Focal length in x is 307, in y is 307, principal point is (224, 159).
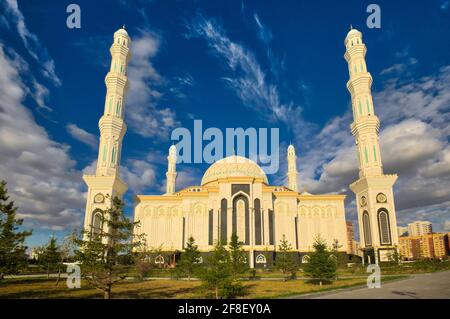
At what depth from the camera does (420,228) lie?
143500mm

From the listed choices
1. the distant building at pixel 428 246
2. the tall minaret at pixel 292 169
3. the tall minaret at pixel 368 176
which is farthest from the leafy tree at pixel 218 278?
the distant building at pixel 428 246

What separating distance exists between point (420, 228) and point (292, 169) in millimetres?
118570

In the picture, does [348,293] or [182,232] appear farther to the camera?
[182,232]

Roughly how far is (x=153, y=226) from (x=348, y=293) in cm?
3966

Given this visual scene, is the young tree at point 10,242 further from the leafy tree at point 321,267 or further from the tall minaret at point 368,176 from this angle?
the tall minaret at point 368,176

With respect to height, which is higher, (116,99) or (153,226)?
(116,99)

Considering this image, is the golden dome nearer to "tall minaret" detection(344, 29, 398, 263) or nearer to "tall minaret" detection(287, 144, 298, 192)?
"tall minaret" detection(287, 144, 298, 192)

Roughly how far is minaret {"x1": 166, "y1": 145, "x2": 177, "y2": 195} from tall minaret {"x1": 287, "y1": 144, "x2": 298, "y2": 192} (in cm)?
2239

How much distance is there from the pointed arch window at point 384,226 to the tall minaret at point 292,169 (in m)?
17.0

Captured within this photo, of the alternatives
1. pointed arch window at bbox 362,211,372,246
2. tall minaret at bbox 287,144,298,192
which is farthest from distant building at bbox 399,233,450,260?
pointed arch window at bbox 362,211,372,246
